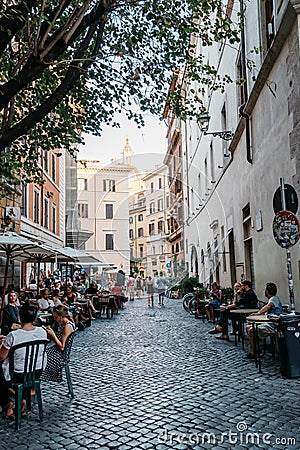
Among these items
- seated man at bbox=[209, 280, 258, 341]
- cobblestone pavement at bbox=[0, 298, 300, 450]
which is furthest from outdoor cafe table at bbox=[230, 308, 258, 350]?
cobblestone pavement at bbox=[0, 298, 300, 450]

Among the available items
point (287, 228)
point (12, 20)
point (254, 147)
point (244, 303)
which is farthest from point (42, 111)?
point (254, 147)

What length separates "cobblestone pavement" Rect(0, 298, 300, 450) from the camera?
4.73 metres

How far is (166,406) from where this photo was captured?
5895 millimetres

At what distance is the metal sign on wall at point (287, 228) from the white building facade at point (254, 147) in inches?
61.0

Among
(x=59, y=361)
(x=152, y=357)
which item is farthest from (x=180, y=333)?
(x=59, y=361)

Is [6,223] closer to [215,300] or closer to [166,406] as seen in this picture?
[215,300]

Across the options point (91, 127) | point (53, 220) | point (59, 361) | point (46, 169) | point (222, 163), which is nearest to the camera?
point (59, 361)

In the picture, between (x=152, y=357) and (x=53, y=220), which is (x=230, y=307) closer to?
(x=152, y=357)

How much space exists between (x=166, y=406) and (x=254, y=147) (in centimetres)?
922

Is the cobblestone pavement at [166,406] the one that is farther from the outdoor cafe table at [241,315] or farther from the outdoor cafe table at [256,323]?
the outdoor cafe table at [241,315]

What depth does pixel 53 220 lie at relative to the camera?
2991 cm

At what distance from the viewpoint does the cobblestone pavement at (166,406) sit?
473 cm

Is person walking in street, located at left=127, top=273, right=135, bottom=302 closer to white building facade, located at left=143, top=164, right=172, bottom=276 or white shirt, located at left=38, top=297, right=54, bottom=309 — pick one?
white building facade, located at left=143, top=164, right=172, bottom=276

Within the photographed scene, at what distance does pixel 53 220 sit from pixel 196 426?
84.5 feet
